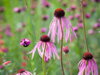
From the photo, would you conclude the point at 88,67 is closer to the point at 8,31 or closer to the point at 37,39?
the point at 37,39

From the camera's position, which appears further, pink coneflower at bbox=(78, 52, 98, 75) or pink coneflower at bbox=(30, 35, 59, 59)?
pink coneflower at bbox=(30, 35, 59, 59)

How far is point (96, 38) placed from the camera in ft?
11.3

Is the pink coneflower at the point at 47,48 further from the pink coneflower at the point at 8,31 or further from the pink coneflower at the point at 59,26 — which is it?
the pink coneflower at the point at 8,31

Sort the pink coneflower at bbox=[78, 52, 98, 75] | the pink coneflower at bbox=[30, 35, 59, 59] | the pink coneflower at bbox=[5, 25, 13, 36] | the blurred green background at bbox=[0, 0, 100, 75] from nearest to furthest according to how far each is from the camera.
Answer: the pink coneflower at bbox=[78, 52, 98, 75]
the pink coneflower at bbox=[30, 35, 59, 59]
the blurred green background at bbox=[0, 0, 100, 75]
the pink coneflower at bbox=[5, 25, 13, 36]

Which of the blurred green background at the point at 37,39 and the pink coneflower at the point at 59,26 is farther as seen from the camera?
the blurred green background at the point at 37,39

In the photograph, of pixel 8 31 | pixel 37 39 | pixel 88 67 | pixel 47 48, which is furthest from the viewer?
pixel 8 31

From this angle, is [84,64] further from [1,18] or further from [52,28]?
[1,18]

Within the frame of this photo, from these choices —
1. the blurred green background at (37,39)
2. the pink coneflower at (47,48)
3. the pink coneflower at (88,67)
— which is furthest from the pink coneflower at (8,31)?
the pink coneflower at (88,67)

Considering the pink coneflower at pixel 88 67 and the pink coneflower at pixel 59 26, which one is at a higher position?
the pink coneflower at pixel 59 26

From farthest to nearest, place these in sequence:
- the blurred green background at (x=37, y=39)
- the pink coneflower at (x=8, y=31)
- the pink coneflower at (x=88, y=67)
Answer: the pink coneflower at (x=8, y=31) → the blurred green background at (x=37, y=39) → the pink coneflower at (x=88, y=67)

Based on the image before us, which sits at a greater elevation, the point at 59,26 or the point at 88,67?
the point at 59,26

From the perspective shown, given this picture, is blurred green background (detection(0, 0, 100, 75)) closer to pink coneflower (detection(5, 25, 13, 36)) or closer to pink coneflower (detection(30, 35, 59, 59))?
pink coneflower (detection(5, 25, 13, 36))

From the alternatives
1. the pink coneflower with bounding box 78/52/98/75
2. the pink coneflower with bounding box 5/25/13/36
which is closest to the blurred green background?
the pink coneflower with bounding box 5/25/13/36

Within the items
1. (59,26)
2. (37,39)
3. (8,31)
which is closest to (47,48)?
(59,26)
